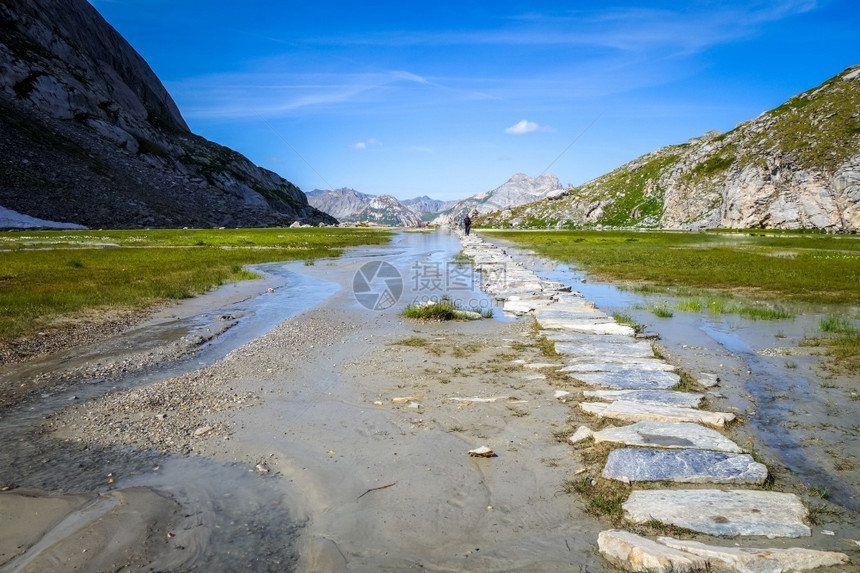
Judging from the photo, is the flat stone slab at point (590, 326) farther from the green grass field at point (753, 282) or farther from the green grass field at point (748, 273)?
the green grass field at point (748, 273)

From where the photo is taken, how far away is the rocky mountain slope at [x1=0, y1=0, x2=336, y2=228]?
72438 millimetres

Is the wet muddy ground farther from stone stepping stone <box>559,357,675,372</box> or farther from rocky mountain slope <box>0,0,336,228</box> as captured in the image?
rocky mountain slope <box>0,0,336,228</box>

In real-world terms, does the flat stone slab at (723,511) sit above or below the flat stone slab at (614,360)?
below

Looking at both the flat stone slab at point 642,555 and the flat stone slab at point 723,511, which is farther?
the flat stone slab at point 723,511

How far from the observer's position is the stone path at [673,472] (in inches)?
129

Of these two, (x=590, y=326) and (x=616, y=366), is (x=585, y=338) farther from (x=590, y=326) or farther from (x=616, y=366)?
(x=616, y=366)

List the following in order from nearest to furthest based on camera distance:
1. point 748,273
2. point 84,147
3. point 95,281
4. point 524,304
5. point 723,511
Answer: point 723,511 < point 524,304 < point 95,281 < point 748,273 < point 84,147

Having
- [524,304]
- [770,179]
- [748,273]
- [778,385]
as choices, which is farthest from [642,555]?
[770,179]

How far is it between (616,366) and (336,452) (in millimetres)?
4439

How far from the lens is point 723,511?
3893 millimetres

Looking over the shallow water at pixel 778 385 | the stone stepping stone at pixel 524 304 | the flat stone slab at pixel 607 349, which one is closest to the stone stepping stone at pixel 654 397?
the shallow water at pixel 778 385

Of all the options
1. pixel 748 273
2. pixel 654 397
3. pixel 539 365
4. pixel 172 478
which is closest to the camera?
pixel 172 478

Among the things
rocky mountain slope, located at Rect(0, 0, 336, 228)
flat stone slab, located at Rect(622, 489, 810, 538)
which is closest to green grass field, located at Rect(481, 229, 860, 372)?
flat stone slab, located at Rect(622, 489, 810, 538)

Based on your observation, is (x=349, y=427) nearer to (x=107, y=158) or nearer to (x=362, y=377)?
(x=362, y=377)
